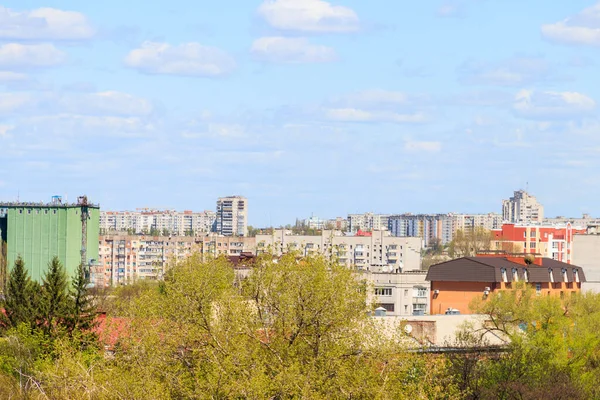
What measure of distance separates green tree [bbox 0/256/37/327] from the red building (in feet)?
315

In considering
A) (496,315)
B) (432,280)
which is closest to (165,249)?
(432,280)

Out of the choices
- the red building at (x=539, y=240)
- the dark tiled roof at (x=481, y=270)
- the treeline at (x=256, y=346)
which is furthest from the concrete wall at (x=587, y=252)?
the treeline at (x=256, y=346)

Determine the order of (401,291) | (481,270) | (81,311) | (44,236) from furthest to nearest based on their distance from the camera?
1. (44,236)
2. (401,291)
3. (481,270)
4. (81,311)

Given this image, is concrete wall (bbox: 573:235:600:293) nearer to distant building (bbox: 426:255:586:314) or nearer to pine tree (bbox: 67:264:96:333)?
distant building (bbox: 426:255:586:314)

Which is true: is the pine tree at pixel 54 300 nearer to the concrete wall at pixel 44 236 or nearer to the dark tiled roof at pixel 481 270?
the dark tiled roof at pixel 481 270

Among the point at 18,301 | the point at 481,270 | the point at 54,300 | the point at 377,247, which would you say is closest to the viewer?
the point at 54,300

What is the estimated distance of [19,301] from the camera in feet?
177

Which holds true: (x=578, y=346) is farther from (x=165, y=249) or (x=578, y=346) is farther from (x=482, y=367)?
(x=165, y=249)

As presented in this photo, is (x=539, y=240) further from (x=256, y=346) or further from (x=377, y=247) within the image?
(x=256, y=346)

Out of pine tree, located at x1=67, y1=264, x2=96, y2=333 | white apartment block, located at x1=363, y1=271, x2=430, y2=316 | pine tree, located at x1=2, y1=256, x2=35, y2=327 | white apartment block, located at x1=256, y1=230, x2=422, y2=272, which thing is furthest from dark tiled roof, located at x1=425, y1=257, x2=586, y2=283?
white apartment block, located at x1=256, y1=230, x2=422, y2=272

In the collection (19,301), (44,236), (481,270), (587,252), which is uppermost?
(44,236)

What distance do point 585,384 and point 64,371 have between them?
18860 mm

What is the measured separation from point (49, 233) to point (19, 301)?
56.0 m

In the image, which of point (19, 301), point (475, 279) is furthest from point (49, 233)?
point (19, 301)
